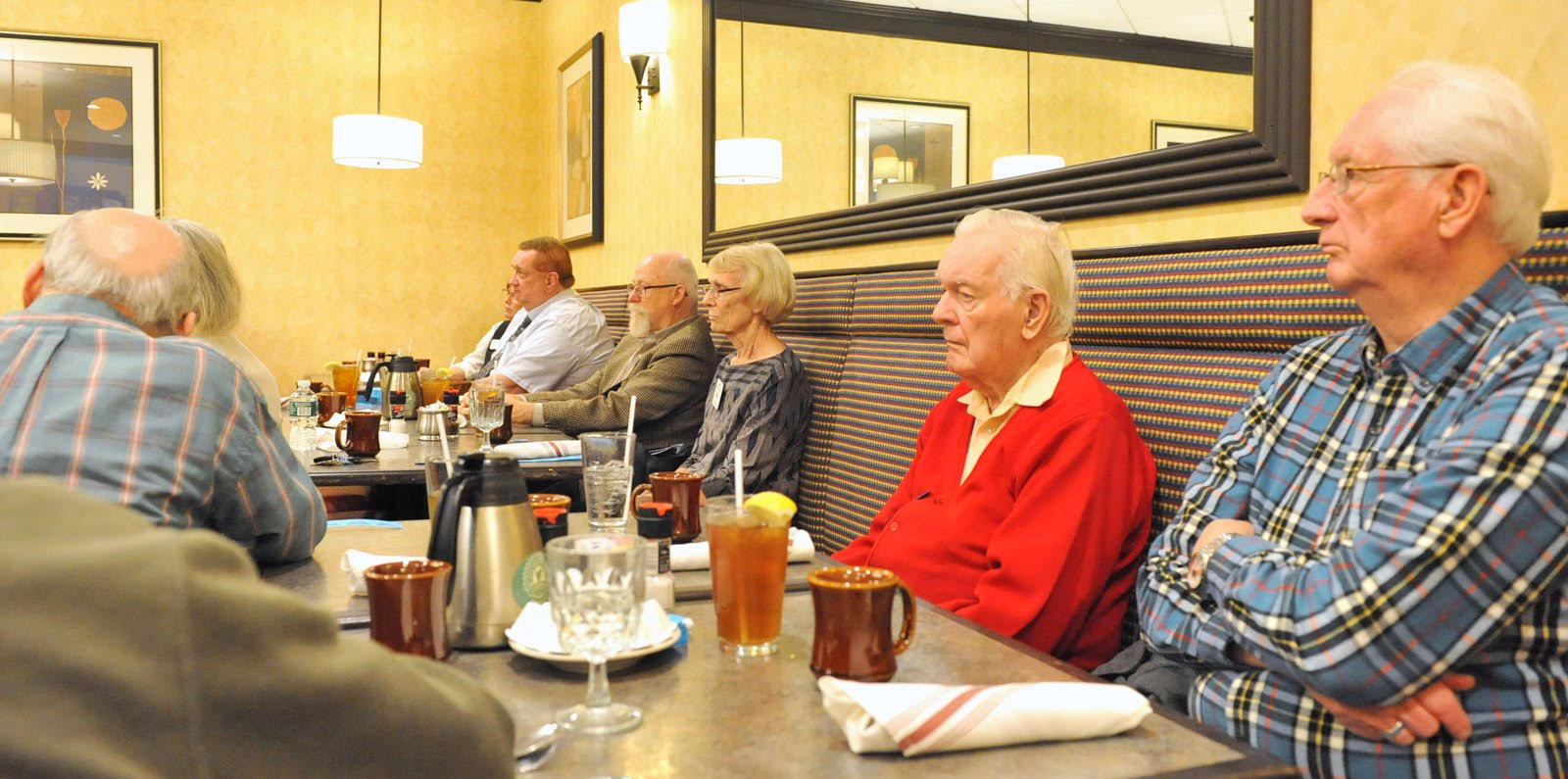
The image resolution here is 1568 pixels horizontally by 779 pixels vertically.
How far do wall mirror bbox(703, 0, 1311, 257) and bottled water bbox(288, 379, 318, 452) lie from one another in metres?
1.45

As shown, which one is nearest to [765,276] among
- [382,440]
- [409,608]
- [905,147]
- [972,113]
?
[905,147]

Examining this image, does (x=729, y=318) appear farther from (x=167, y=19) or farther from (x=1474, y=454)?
(x=167, y=19)

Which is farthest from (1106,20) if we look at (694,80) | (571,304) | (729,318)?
(571,304)

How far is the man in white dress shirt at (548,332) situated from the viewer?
184 inches

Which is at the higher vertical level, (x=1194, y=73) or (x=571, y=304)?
(x=1194, y=73)

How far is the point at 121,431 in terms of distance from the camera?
1.35m

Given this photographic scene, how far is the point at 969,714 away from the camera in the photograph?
929mm

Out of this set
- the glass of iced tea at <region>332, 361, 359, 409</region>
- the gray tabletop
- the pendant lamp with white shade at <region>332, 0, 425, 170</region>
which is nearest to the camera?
the gray tabletop

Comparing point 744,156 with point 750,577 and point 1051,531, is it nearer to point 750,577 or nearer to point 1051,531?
point 1051,531

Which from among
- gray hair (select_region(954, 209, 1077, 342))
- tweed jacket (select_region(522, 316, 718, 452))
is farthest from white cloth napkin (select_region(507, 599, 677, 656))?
tweed jacket (select_region(522, 316, 718, 452))

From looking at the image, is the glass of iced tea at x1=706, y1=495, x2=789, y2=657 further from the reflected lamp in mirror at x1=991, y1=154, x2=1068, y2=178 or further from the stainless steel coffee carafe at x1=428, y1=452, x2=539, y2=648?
the reflected lamp in mirror at x1=991, y1=154, x2=1068, y2=178

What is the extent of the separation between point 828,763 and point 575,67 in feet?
18.7

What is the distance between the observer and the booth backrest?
1.68 m

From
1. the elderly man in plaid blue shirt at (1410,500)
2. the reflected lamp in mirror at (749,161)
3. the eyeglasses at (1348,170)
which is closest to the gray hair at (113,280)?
the elderly man in plaid blue shirt at (1410,500)
